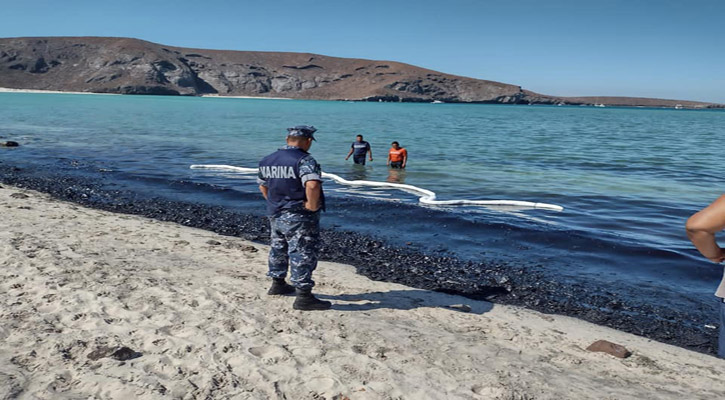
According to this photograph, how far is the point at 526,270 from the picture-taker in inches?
348

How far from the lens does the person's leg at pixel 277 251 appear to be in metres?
5.98

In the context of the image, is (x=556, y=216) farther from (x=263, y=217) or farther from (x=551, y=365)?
(x=551, y=365)

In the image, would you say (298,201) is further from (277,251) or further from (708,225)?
(708,225)

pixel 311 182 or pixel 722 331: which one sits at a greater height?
pixel 311 182

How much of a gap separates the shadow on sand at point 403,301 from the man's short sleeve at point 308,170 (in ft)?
5.27

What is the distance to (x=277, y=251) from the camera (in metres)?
6.18

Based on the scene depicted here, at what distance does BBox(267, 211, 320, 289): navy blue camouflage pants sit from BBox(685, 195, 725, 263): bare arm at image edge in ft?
11.6

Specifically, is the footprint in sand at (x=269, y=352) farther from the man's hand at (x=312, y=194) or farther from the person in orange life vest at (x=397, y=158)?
the person in orange life vest at (x=397, y=158)

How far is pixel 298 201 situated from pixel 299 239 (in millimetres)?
412

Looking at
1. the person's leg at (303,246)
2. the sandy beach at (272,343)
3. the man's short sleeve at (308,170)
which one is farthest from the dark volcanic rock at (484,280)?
the man's short sleeve at (308,170)

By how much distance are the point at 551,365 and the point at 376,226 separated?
690 centimetres

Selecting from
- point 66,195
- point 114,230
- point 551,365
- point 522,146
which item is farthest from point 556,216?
point 522,146

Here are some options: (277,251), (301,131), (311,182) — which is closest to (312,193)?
(311,182)

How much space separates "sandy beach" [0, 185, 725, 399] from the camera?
168 inches
